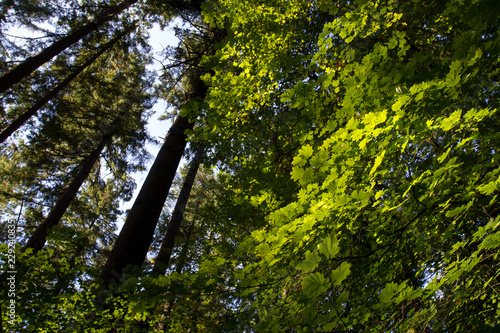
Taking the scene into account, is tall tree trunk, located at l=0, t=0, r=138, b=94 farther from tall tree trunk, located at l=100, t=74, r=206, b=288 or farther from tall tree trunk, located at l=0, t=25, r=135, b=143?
tall tree trunk, located at l=100, t=74, r=206, b=288

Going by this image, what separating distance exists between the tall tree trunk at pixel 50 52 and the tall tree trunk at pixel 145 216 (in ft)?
13.8

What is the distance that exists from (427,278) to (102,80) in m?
11.4

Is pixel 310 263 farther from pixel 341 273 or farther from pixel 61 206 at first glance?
pixel 61 206

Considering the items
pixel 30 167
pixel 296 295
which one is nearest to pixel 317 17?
pixel 296 295

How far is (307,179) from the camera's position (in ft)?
6.56

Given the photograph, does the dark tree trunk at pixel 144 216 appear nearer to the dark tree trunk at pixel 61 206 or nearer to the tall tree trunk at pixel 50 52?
the tall tree trunk at pixel 50 52

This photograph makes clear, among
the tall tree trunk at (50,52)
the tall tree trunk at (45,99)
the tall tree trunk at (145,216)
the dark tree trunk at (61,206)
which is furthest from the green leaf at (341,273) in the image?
the tall tree trunk at (45,99)

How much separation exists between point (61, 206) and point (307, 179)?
9.75 metres

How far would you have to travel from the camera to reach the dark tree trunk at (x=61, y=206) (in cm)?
772

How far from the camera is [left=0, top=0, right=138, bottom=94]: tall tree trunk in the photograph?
18.9 feet

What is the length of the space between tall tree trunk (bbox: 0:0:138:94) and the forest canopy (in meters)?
0.05

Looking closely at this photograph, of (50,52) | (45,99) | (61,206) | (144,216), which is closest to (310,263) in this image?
(144,216)

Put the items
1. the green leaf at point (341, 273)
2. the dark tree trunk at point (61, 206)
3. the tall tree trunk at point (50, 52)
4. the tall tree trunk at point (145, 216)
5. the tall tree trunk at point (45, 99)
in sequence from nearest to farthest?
the green leaf at point (341, 273)
the tall tree trunk at point (145, 216)
the tall tree trunk at point (50, 52)
the tall tree trunk at point (45, 99)
the dark tree trunk at point (61, 206)

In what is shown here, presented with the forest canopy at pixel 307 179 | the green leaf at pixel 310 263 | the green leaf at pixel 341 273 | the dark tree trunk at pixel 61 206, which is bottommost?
the green leaf at pixel 341 273
